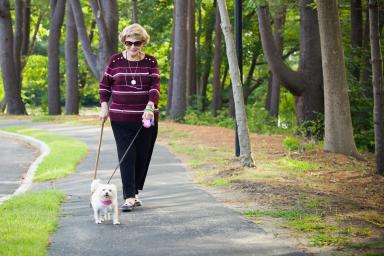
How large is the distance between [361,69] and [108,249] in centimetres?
1884

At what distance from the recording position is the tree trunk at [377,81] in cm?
1422

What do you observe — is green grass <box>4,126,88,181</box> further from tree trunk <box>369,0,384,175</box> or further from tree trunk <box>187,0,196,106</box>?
tree trunk <box>187,0,196,106</box>

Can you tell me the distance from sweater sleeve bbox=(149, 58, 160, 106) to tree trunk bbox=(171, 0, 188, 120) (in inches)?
717

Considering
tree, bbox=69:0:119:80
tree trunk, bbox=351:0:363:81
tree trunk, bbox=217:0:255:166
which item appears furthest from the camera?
tree, bbox=69:0:119:80

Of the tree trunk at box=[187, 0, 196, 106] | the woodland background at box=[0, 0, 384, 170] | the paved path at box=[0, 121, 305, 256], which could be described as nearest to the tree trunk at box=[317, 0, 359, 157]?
the woodland background at box=[0, 0, 384, 170]

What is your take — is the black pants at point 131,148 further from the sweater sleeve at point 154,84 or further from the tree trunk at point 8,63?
the tree trunk at point 8,63

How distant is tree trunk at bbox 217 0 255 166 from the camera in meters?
12.7

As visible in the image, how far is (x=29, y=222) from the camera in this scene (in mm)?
8148

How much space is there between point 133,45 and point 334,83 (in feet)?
24.8

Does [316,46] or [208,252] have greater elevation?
[316,46]

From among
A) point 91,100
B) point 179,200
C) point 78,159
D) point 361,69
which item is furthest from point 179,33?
point 91,100

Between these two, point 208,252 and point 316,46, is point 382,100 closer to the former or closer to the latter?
point 316,46

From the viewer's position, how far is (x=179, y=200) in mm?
10031

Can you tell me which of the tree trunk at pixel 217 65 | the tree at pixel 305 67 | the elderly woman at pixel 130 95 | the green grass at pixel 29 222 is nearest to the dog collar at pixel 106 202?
the green grass at pixel 29 222
